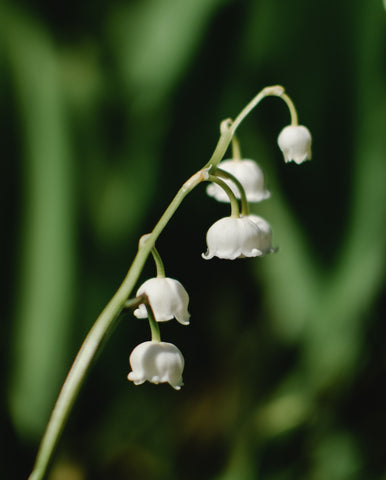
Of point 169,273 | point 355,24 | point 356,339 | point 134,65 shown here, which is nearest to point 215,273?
point 169,273

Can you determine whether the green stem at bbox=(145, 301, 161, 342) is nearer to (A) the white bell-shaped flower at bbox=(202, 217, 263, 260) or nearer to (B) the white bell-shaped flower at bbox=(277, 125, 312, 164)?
(A) the white bell-shaped flower at bbox=(202, 217, 263, 260)

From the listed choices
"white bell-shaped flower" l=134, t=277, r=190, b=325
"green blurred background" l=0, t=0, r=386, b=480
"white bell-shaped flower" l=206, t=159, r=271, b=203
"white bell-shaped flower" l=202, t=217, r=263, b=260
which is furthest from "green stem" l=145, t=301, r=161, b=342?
"green blurred background" l=0, t=0, r=386, b=480

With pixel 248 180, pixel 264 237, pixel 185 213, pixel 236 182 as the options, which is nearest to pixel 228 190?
pixel 236 182

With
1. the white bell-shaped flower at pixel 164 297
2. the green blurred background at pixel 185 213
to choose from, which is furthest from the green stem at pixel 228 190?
the green blurred background at pixel 185 213

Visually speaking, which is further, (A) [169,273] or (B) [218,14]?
(A) [169,273]

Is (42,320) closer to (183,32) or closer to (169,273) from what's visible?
(169,273)

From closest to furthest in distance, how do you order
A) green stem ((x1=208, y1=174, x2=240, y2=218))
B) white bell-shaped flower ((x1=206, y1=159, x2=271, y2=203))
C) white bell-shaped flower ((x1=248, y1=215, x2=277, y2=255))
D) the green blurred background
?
→ 1. green stem ((x1=208, y1=174, x2=240, y2=218))
2. white bell-shaped flower ((x1=248, y1=215, x2=277, y2=255))
3. white bell-shaped flower ((x1=206, y1=159, x2=271, y2=203))
4. the green blurred background
